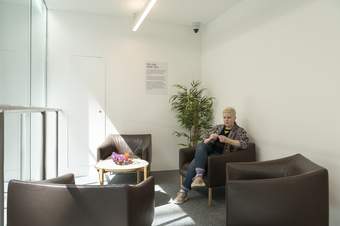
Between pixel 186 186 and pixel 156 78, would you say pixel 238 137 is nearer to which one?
pixel 186 186

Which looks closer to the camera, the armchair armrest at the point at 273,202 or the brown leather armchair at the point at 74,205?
the brown leather armchair at the point at 74,205

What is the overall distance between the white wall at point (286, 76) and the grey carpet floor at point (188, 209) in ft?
3.27

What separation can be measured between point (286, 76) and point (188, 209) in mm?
A: 2074

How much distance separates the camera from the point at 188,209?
3361 millimetres

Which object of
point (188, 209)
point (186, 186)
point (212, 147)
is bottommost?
point (188, 209)

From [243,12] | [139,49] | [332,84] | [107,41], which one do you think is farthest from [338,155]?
[107,41]

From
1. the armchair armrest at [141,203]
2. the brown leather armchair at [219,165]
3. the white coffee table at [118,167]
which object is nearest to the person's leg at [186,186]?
the brown leather armchair at [219,165]

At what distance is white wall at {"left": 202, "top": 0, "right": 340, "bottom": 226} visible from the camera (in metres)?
2.75

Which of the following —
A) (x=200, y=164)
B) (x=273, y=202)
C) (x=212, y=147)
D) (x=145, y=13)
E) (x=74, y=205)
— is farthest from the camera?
(x=145, y=13)

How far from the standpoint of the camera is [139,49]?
528 cm

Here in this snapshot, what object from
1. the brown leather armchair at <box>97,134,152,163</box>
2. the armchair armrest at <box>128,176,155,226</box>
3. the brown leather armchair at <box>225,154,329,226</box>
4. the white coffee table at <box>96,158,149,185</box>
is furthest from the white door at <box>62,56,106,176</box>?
the brown leather armchair at <box>225,154,329,226</box>

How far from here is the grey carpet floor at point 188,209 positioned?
3009 mm

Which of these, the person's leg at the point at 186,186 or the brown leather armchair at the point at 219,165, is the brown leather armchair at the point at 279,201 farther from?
the person's leg at the point at 186,186

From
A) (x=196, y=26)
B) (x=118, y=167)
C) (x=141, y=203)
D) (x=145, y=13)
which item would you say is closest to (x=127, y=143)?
(x=118, y=167)
